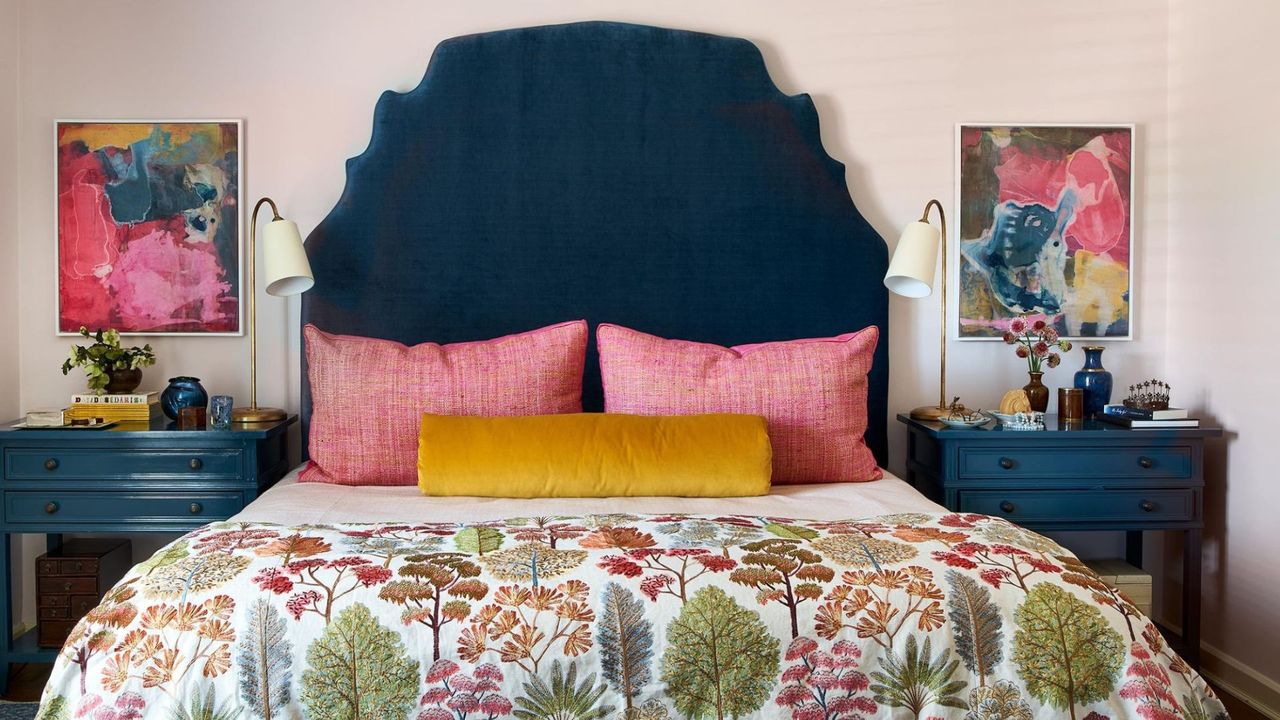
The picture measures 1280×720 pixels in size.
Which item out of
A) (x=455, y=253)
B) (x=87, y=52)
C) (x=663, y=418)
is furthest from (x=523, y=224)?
(x=87, y=52)

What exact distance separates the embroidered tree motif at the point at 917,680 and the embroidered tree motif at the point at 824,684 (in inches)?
1.4

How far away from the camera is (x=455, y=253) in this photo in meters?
3.14

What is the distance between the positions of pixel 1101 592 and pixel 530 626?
3.52ft

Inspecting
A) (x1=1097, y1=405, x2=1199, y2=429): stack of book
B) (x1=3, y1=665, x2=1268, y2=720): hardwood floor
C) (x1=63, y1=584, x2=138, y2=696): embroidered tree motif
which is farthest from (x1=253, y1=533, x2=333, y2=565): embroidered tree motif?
(x1=1097, y1=405, x2=1199, y2=429): stack of book

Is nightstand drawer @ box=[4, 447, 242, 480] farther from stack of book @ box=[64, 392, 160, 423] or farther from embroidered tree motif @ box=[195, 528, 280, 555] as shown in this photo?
embroidered tree motif @ box=[195, 528, 280, 555]

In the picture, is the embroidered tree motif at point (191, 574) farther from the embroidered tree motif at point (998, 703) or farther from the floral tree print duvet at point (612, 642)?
the embroidered tree motif at point (998, 703)

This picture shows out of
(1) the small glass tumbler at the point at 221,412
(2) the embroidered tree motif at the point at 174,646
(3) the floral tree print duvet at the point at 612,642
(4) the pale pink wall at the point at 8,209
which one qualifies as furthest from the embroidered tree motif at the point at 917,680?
(4) the pale pink wall at the point at 8,209

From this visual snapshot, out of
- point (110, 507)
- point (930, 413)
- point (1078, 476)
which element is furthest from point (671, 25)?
point (110, 507)

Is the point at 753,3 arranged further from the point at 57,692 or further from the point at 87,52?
the point at 57,692

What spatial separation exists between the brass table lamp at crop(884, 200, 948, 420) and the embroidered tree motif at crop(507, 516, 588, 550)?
1543mm

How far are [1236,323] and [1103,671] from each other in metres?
1.86

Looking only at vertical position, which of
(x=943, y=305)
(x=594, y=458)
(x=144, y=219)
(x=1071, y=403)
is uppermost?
(x=144, y=219)

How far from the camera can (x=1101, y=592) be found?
176 centimetres

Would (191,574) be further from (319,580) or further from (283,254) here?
(283,254)
